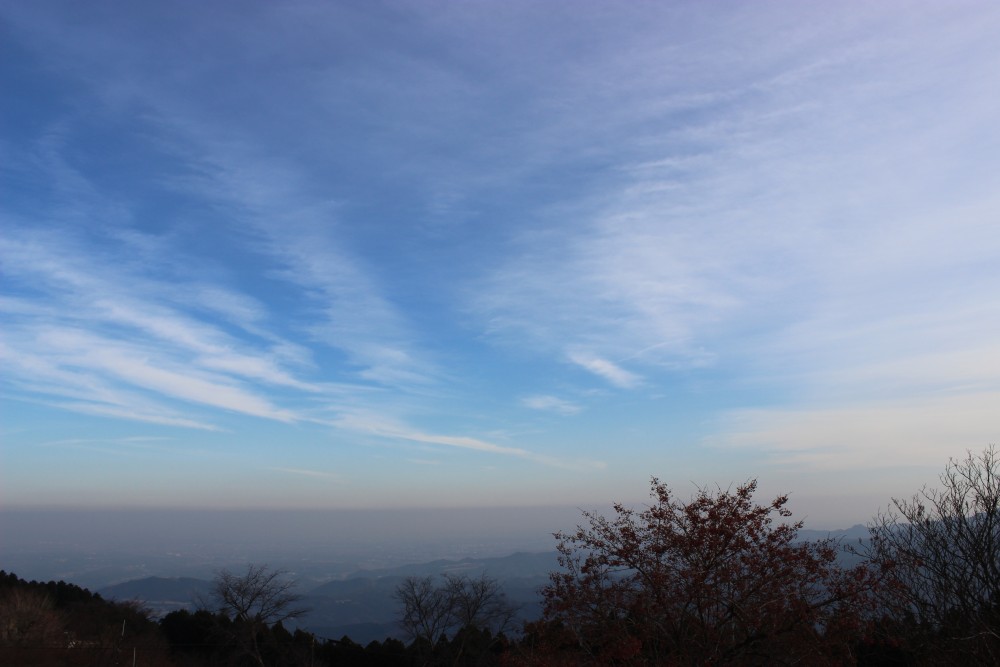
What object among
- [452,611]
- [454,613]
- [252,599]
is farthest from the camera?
[452,611]

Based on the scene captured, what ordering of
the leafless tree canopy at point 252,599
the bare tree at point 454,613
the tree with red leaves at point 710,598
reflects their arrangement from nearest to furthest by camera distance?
1. the tree with red leaves at point 710,598
2. the leafless tree canopy at point 252,599
3. the bare tree at point 454,613

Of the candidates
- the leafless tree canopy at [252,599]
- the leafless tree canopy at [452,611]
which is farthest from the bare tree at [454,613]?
the leafless tree canopy at [252,599]

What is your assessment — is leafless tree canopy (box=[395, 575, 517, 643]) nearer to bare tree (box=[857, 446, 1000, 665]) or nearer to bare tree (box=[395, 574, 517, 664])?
bare tree (box=[395, 574, 517, 664])

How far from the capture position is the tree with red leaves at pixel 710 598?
1316 cm

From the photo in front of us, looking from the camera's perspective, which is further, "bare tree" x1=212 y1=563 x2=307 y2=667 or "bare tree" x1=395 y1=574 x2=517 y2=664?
"bare tree" x1=395 y1=574 x2=517 y2=664

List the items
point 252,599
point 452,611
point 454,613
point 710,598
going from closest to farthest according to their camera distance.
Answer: point 710,598 → point 252,599 → point 454,613 → point 452,611

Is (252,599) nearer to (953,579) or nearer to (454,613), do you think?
(454,613)

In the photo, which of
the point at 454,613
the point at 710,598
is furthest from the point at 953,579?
the point at 454,613

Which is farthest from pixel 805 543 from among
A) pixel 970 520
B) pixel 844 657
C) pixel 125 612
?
pixel 125 612

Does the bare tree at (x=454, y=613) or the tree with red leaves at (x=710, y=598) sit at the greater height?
the tree with red leaves at (x=710, y=598)

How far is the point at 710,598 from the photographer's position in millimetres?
13383

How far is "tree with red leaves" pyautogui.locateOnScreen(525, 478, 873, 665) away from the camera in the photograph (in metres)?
13.2

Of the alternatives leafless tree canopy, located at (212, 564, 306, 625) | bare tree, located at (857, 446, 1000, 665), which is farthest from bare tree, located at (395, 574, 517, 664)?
bare tree, located at (857, 446, 1000, 665)

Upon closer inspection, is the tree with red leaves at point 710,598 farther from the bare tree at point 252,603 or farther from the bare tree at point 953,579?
the bare tree at point 252,603
